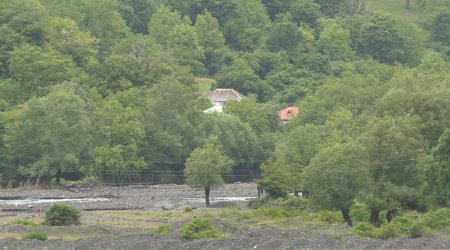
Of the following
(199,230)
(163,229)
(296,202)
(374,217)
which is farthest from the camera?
(296,202)

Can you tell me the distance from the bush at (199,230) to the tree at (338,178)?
11.3 metres

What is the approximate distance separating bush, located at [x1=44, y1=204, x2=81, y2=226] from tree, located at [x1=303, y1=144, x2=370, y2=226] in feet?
54.6

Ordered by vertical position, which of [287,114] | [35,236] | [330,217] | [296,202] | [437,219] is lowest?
[35,236]

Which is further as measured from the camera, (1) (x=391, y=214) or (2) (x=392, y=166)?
(1) (x=391, y=214)

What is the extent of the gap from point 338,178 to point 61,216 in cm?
1936

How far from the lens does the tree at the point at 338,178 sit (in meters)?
89.0

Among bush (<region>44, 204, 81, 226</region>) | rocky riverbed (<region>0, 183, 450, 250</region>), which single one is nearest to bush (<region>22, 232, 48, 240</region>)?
rocky riverbed (<region>0, 183, 450, 250</region>)

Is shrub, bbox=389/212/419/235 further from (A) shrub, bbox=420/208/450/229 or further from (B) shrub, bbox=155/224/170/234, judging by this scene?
(B) shrub, bbox=155/224/170/234

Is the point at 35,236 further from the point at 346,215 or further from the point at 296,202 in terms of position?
the point at 296,202

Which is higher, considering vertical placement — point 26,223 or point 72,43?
point 72,43

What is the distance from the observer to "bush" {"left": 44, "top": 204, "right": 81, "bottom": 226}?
86812mm

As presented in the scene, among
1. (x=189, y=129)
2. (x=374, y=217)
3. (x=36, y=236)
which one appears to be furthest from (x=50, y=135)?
(x=36, y=236)

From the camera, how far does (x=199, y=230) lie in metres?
79.4

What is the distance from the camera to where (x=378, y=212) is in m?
90.2
